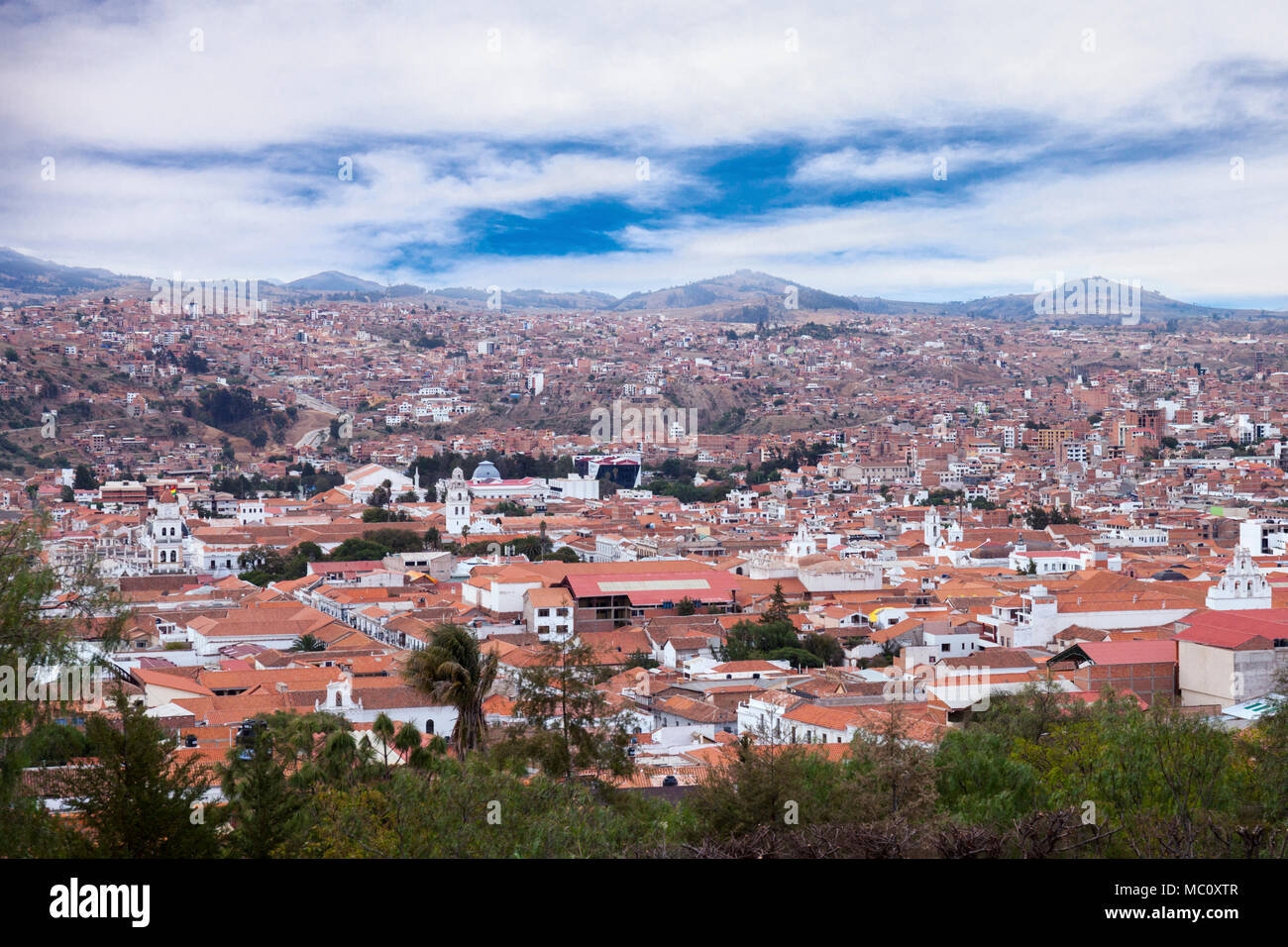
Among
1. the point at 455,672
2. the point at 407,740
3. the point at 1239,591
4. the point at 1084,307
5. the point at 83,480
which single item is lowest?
the point at 1239,591

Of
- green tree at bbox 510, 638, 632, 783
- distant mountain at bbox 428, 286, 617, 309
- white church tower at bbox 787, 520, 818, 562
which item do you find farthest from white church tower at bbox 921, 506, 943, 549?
distant mountain at bbox 428, 286, 617, 309

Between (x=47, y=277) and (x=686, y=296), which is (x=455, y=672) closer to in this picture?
(x=47, y=277)

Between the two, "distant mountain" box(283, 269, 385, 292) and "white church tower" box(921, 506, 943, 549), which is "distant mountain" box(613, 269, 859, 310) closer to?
"distant mountain" box(283, 269, 385, 292)

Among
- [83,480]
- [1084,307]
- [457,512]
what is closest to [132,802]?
[457,512]

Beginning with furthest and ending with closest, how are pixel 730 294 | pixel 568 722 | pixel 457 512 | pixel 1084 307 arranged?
pixel 730 294
pixel 1084 307
pixel 457 512
pixel 568 722

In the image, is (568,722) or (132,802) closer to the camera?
(132,802)
